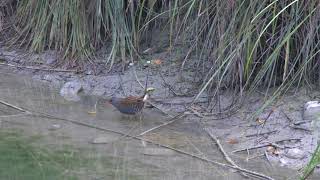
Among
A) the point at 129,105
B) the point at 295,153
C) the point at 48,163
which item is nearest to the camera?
the point at 48,163

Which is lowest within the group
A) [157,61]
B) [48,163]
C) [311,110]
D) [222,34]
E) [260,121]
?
[48,163]

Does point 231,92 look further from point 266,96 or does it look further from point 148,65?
point 148,65

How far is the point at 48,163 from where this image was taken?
3744mm

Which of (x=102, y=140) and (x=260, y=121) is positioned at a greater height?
(x=260, y=121)

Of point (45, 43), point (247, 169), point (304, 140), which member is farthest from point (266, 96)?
point (45, 43)

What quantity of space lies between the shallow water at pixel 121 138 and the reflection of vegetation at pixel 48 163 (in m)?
0.02

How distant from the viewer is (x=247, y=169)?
146 inches

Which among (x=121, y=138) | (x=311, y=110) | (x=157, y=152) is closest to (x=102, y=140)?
(x=121, y=138)

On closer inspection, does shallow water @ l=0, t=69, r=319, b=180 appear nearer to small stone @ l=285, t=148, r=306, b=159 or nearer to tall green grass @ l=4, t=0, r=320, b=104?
small stone @ l=285, t=148, r=306, b=159

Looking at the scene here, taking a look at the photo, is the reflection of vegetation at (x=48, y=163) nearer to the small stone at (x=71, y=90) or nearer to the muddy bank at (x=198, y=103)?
the muddy bank at (x=198, y=103)

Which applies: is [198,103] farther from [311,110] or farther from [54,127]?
[54,127]

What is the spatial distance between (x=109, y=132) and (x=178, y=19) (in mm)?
1130

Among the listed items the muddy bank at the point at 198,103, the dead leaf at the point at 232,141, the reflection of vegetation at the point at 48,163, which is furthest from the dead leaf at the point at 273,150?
the reflection of vegetation at the point at 48,163

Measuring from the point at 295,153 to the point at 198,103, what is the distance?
109cm
